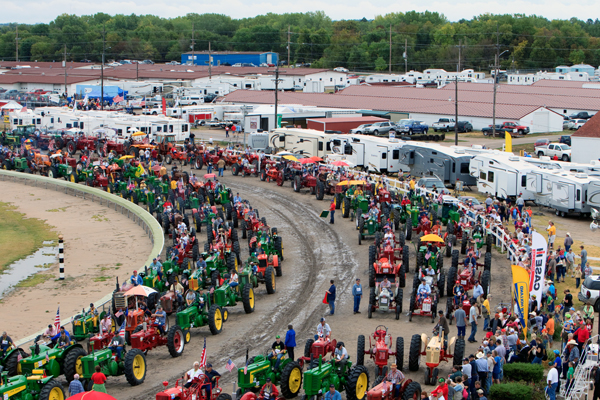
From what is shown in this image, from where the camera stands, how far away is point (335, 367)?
16.3 m

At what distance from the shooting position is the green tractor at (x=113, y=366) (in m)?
16.4

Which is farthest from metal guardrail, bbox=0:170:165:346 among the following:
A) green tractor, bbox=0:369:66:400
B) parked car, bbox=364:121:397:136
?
parked car, bbox=364:121:397:136

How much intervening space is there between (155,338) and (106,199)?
21994 millimetres

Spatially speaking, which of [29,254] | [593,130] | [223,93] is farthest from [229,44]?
[29,254]

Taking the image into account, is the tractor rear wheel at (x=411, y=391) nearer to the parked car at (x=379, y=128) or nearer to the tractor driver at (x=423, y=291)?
the tractor driver at (x=423, y=291)

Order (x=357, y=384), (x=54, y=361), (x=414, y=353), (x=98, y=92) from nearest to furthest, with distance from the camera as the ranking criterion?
(x=357, y=384), (x=54, y=361), (x=414, y=353), (x=98, y=92)

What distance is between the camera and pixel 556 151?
165 ft

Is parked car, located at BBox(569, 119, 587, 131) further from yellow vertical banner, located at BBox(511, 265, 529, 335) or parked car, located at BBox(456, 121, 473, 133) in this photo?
yellow vertical banner, located at BBox(511, 265, 529, 335)

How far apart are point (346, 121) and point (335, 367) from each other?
42.5 m

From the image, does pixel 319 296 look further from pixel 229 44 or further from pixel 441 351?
pixel 229 44

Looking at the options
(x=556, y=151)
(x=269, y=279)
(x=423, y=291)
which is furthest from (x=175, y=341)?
(x=556, y=151)

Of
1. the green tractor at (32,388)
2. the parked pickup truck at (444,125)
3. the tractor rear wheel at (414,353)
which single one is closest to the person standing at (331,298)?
the tractor rear wheel at (414,353)

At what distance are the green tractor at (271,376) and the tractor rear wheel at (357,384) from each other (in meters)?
1.24

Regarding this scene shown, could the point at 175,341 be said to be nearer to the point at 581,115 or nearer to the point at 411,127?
the point at 411,127
